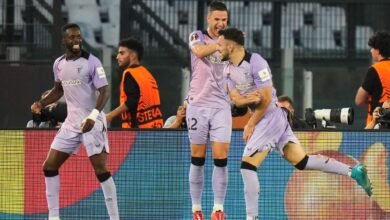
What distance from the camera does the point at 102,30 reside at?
2006 cm

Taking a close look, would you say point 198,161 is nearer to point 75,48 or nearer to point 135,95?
point 75,48

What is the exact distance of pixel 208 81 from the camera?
11.9 m

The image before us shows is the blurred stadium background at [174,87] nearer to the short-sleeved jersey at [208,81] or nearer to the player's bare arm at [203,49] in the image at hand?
the short-sleeved jersey at [208,81]

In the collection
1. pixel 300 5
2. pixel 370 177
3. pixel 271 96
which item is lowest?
pixel 370 177

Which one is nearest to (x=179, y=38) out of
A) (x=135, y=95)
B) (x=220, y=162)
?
(x=135, y=95)

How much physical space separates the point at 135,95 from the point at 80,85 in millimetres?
1788

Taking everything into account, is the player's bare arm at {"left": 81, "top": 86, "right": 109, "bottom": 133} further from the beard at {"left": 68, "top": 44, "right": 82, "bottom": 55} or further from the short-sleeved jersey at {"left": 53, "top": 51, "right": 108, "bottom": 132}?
the beard at {"left": 68, "top": 44, "right": 82, "bottom": 55}

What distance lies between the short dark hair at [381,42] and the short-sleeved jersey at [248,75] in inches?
80.4

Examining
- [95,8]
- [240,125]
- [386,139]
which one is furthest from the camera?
[95,8]

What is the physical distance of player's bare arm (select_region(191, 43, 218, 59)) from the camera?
11.6 m

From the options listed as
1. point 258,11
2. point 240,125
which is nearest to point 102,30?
point 258,11

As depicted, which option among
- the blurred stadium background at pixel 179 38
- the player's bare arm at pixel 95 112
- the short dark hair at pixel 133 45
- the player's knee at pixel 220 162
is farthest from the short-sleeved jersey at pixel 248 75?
the blurred stadium background at pixel 179 38

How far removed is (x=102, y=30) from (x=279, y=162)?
313 inches

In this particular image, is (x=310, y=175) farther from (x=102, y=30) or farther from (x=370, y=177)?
(x=102, y=30)
